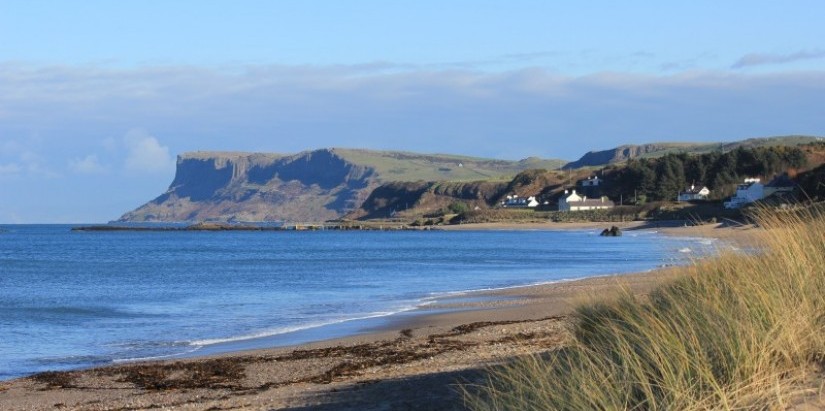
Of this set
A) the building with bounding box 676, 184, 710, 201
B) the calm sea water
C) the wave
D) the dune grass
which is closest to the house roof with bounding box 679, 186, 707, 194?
the building with bounding box 676, 184, 710, 201

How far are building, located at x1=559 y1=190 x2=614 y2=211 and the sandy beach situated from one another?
392ft

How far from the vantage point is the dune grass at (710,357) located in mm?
5402

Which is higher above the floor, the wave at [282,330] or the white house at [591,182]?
the white house at [591,182]

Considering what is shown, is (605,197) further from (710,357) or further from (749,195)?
(710,357)

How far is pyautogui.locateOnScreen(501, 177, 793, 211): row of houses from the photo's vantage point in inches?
4063

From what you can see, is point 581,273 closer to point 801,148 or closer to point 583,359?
point 583,359

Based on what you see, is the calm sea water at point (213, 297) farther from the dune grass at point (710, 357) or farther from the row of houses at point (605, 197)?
the row of houses at point (605, 197)

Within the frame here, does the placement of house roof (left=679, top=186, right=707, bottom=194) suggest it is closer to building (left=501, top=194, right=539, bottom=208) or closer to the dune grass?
building (left=501, top=194, right=539, bottom=208)

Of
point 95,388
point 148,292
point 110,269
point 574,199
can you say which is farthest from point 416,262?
point 574,199

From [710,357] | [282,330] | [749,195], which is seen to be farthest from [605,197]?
[710,357]

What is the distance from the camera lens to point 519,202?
157 meters

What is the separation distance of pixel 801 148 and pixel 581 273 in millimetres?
110278

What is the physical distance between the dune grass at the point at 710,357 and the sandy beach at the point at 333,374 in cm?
166

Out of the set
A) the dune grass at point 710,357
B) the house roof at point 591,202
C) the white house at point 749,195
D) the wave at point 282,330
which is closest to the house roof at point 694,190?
the house roof at point 591,202
